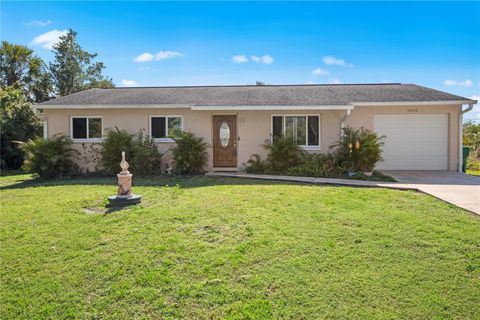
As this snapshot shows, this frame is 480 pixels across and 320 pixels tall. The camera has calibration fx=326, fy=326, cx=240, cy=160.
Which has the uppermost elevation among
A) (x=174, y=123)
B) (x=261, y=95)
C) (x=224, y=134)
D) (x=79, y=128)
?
(x=261, y=95)

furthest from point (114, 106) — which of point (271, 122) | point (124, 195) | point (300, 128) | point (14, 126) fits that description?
point (300, 128)

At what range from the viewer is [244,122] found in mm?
13164

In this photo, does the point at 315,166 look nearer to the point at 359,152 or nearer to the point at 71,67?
the point at 359,152

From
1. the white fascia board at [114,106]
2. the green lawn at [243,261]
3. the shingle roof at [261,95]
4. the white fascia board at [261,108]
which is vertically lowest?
the green lawn at [243,261]

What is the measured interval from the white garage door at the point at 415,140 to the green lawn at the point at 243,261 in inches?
275

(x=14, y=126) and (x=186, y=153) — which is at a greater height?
(x=14, y=126)

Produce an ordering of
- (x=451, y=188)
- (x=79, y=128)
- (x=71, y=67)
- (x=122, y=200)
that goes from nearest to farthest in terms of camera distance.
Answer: (x=122, y=200)
(x=451, y=188)
(x=79, y=128)
(x=71, y=67)

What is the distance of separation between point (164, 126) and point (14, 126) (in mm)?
8607

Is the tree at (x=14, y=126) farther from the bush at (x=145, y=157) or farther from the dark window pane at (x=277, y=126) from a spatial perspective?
the dark window pane at (x=277, y=126)

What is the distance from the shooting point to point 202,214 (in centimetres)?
614

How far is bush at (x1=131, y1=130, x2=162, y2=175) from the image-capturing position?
1198 centimetres

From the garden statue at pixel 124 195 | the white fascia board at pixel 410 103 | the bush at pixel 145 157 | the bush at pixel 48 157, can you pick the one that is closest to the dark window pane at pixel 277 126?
the white fascia board at pixel 410 103

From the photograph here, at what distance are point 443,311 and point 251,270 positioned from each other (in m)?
2.02

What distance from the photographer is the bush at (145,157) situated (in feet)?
39.3
